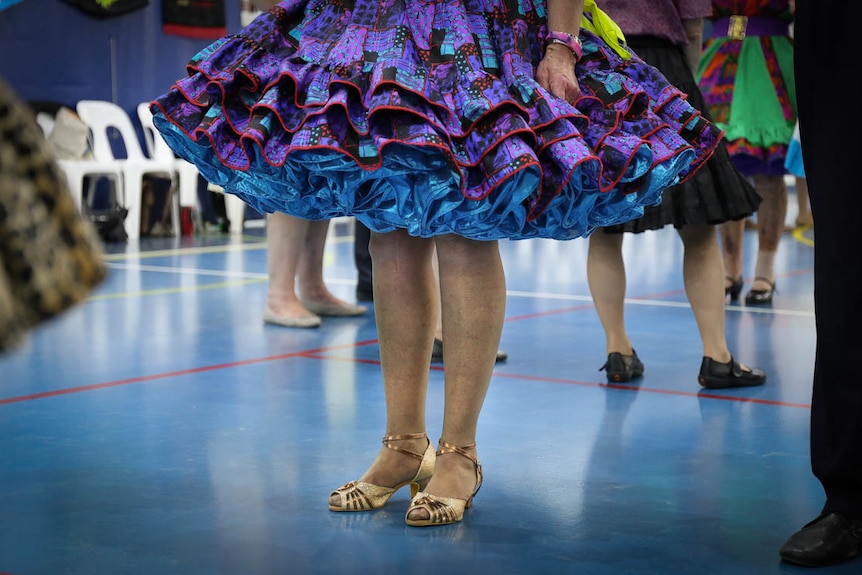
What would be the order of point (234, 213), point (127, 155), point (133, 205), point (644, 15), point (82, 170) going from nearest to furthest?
point (644, 15), point (82, 170), point (133, 205), point (127, 155), point (234, 213)

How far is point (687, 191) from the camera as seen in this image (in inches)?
125

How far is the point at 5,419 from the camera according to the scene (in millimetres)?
2689

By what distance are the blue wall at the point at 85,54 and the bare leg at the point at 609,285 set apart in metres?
5.87

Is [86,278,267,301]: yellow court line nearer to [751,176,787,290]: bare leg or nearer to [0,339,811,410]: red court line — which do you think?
[0,339,811,410]: red court line

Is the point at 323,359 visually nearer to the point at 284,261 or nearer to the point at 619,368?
the point at 284,261

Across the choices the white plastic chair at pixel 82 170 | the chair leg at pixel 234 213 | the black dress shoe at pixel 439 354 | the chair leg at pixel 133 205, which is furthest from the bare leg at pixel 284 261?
the chair leg at pixel 234 213

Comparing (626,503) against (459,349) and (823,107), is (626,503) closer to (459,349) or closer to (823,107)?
(459,349)

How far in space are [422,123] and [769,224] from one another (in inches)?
143

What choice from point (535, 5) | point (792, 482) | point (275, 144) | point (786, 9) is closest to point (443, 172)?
point (275, 144)

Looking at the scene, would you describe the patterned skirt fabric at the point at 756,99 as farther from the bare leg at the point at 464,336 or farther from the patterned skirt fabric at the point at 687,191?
the bare leg at the point at 464,336

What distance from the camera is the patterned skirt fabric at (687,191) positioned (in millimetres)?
3170

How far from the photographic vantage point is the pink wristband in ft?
6.40

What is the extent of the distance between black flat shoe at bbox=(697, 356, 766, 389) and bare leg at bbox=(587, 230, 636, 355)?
0.75ft

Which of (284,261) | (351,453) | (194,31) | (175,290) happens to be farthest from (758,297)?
(194,31)
